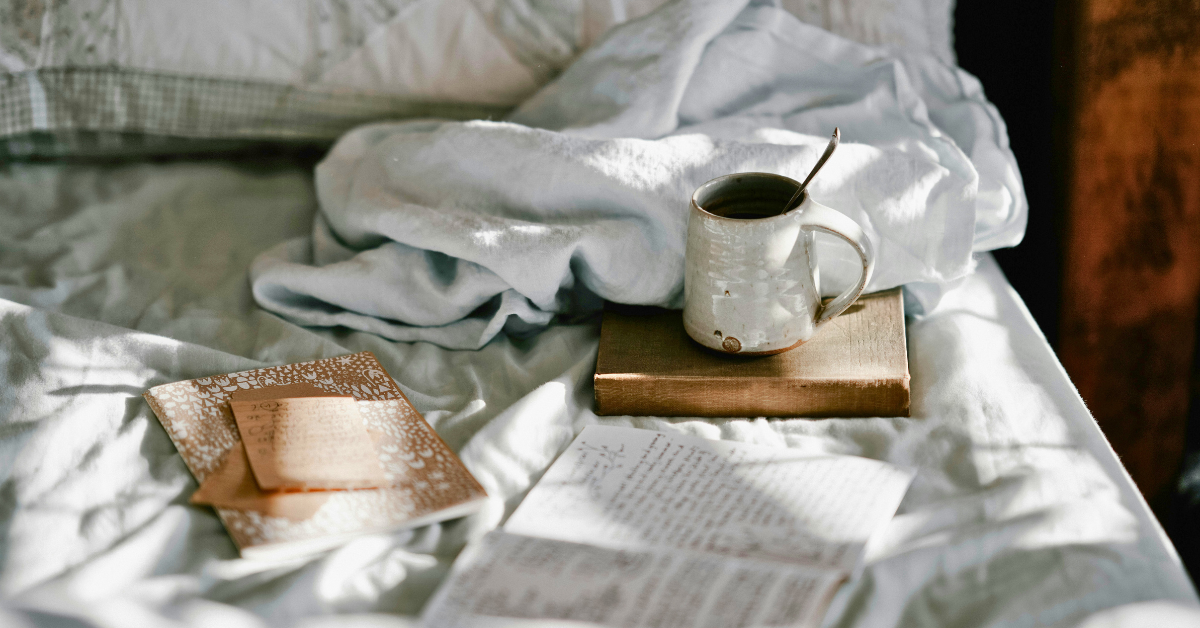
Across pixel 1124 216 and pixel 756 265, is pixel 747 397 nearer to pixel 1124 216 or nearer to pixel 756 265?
pixel 756 265

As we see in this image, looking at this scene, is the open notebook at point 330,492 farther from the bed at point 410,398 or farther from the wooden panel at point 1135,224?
the wooden panel at point 1135,224

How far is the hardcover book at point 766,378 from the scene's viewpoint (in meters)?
0.62

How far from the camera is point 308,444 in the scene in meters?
0.56

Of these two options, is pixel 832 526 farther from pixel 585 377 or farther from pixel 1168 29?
pixel 1168 29

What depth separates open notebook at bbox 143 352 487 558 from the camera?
20.0 inches

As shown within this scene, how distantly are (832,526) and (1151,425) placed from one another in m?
0.65

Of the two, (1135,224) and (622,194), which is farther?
(1135,224)

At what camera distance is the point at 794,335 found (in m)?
0.63

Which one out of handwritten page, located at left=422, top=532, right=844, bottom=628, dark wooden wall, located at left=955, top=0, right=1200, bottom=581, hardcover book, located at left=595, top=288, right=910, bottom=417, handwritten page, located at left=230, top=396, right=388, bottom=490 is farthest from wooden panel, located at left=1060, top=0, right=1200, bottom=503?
handwritten page, located at left=230, top=396, right=388, bottom=490

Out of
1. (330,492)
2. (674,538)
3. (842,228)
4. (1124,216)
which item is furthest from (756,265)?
(1124,216)

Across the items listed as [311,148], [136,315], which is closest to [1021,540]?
[136,315]

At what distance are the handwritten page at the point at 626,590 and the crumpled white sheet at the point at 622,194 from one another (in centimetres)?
26

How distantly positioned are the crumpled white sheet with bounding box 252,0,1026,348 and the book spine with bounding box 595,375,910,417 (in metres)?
0.10

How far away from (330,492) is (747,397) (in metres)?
0.30
